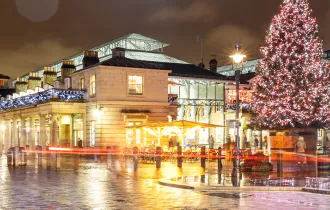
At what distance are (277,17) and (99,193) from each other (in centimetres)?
1612

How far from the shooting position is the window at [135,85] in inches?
1751

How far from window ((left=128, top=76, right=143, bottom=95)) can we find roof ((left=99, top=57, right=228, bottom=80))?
973mm

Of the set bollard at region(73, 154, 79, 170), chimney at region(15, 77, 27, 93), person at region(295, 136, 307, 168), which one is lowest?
bollard at region(73, 154, 79, 170)

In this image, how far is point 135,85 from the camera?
147 ft

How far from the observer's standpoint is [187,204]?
1477 cm

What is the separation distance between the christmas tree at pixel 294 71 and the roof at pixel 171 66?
55.6ft

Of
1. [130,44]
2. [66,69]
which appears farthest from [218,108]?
[66,69]

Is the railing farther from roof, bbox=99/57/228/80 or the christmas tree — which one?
the christmas tree

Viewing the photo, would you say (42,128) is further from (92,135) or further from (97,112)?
(97,112)

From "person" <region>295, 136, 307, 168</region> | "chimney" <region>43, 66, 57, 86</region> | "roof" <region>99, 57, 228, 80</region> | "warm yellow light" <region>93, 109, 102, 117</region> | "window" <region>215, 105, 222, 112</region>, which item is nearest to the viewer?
"person" <region>295, 136, 307, 168</region>

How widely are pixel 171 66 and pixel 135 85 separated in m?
13.6

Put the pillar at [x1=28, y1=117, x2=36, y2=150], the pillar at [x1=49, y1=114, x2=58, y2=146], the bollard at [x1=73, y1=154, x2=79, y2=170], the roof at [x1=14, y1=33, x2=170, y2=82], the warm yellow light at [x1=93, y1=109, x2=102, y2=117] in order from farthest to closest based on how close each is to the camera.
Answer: the roof at [x1=14, y1=33, x2=170, y2=82], the pillar at [x1=28, y1=117, x2=36, y2=150], the pillar at [x1=49, y1=114, x2=58, y2=146], the warm yellow light at [x1=93, y1=109, x2=102, y2=117], the bollard at [x1=73, y1=154, x2=79, y2=170]

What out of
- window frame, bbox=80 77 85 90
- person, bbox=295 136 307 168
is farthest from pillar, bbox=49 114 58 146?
person, bbox=295 136 307 168

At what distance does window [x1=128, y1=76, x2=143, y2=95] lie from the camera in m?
44.5
